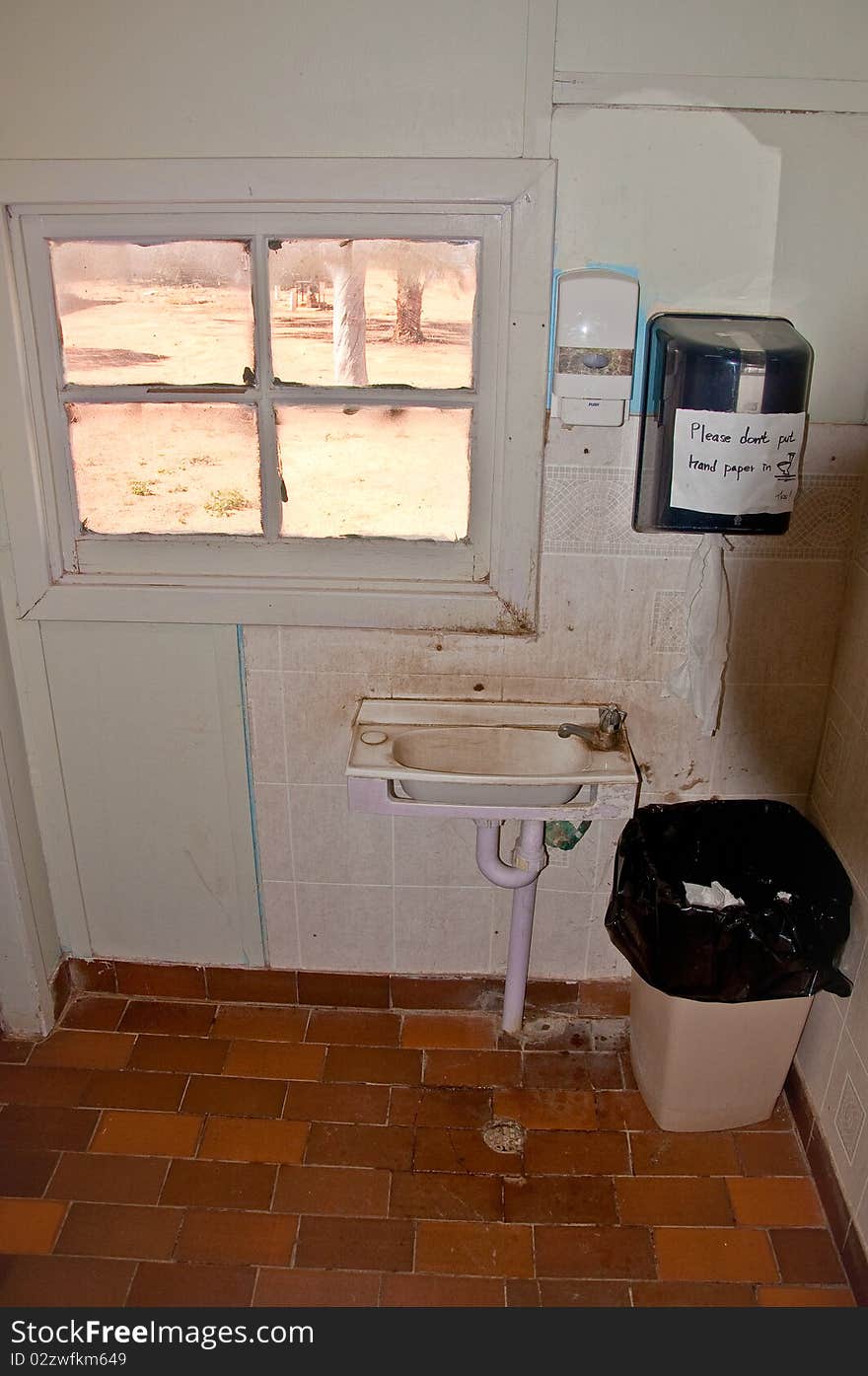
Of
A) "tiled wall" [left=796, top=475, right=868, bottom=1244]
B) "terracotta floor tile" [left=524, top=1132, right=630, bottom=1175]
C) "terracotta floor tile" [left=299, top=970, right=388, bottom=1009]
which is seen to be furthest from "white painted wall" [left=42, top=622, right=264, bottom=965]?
"tiled wall" [left=796, top=475, right=868, bottom=1244]

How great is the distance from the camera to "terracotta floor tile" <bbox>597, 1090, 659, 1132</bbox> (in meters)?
2.28

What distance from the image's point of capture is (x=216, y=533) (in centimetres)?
220

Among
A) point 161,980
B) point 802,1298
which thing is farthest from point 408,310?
point 802,1298

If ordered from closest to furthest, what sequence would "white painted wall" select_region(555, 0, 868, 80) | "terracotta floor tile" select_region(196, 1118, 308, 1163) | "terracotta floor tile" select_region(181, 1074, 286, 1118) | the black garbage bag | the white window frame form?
"white painted wall" select_region(555, 0, 868, 80) < the white window frame < the black garbage bag < "terracotta floor tile" select_region(196, 1118, 308, 1163) < "terracotta floor tile" select_region(181, 1074, 286, 1118)

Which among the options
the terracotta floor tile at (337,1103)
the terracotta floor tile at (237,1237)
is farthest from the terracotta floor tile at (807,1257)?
the terracotta floor tile at (237,1237)

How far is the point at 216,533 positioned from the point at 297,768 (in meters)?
0.56

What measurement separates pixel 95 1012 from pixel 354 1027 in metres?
0.65

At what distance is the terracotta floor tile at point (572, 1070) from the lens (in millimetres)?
2373

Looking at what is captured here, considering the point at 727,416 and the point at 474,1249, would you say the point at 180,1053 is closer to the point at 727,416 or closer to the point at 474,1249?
the point at 474,1249

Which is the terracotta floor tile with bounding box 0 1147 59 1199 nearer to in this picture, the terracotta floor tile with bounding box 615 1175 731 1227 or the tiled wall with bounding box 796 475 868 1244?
the terracotta floor tile with bounding box 615 1175 731 1227

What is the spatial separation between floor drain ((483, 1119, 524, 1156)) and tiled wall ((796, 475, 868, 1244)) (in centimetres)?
64

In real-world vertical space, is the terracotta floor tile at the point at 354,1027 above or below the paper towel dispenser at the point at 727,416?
below

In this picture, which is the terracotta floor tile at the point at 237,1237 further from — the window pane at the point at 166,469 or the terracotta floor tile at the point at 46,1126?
the window pane at the point at 166,469

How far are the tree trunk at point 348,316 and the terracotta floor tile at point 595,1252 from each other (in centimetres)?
175
